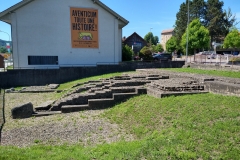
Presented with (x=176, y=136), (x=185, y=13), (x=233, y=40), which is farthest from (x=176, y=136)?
(x=185, y=13)

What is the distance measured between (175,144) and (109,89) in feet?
A: 24.4

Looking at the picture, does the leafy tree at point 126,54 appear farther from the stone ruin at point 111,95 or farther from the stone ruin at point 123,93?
the stone ruin at point 111,95

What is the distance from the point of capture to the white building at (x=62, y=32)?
25.1 meters

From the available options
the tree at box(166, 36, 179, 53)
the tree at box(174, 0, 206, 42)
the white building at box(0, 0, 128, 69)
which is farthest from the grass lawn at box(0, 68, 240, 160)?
the tree at box(174, 0, 206, 42)

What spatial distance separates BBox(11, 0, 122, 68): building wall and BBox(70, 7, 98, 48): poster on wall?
451 mm

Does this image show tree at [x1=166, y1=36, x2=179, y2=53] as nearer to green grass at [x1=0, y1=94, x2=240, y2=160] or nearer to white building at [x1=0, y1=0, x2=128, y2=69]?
white building at [x1=0, y1=0, x2=128, y2=69]

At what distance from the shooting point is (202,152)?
204 inches

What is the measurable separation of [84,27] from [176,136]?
75.2 feet

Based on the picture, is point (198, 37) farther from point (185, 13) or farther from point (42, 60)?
point (42, 60)

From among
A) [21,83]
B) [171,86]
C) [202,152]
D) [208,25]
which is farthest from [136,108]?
[208,25]

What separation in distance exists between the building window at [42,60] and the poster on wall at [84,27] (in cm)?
294

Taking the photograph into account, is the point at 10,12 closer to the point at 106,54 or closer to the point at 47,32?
the point at 47,32

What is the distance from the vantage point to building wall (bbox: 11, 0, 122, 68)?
25.1 metres

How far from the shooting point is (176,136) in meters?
6.14
